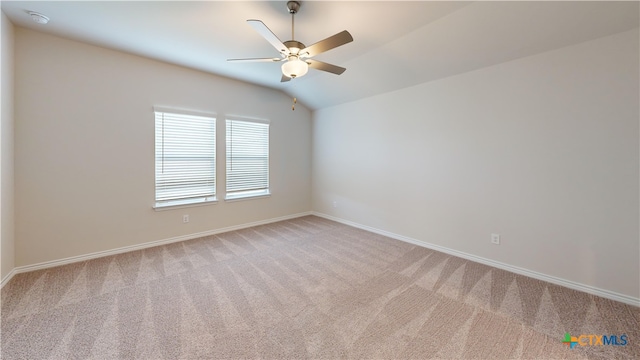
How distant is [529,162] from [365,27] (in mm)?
2424

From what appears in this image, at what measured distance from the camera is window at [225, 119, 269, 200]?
4375mm

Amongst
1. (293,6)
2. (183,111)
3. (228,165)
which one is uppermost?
(293,6)

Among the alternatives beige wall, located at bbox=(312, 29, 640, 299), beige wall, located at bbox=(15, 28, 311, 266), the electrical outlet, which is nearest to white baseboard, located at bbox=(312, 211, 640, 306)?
beige wall, located at bbox=(312, 29, 640, 299)

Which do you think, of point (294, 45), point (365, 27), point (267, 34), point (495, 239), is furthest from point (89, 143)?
point (495, 239)

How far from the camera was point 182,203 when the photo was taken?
3.83 m

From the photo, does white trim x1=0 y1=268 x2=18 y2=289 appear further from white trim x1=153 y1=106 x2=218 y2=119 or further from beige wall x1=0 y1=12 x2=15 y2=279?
white trim x1=153 y1=106 x2=218 y2=119

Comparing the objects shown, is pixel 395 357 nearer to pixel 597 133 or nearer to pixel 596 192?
pixel 596 192

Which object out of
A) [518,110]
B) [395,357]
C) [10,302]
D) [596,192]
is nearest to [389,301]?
[395,357]

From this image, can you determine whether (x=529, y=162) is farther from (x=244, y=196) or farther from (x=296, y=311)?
(x=244, y=196)

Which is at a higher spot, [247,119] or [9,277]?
[247,119]

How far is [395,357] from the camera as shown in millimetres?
1628

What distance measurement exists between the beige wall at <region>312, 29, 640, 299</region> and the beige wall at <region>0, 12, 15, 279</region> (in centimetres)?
459

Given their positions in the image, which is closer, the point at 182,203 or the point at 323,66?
the point at 323,66

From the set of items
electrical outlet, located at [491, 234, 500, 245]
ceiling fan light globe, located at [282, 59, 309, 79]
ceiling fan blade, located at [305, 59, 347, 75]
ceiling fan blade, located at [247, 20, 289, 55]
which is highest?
ceiling fan blade, located at [247, 20, 289, 55]
